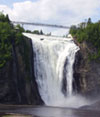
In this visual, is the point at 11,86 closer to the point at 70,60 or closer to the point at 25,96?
the point at 25,96

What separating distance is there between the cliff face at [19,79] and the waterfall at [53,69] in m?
1.54

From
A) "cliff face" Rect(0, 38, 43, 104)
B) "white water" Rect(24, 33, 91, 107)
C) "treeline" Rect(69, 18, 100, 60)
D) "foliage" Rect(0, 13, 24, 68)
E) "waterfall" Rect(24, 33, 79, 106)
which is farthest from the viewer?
"treeline" Rect(69, 18, 100, 60)

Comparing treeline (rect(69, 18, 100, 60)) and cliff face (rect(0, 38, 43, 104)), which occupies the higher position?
treeline (rect(69, 18, 100, 60))

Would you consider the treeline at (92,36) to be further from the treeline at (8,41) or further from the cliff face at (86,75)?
the treeline at (8,41)

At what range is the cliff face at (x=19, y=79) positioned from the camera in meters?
75.4

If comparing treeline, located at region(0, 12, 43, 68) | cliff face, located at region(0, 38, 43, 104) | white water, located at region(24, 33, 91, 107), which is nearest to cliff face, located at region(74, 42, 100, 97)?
white water, located at region(24, 33, 91, 107)

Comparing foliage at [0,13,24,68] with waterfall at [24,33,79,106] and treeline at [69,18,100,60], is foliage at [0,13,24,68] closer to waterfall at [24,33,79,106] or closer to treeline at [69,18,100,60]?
waterfall at [24,33,79,106]

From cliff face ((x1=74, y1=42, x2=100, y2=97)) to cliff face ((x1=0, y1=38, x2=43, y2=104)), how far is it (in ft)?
34.4

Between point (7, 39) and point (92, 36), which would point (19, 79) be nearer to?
point (7, 39)

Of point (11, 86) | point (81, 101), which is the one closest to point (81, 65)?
point (81, 101)

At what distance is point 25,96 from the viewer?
259 ft

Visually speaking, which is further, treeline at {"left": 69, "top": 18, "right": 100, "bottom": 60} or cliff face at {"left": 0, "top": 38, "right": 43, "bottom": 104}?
treeline at {"left": 69, "top": 18, "right": 100, "bottom": 60}

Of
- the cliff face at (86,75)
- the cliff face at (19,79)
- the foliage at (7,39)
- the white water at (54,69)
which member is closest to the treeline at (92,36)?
the cliff face at (86,75)

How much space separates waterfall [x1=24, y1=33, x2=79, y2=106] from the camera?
3285 inches
